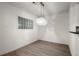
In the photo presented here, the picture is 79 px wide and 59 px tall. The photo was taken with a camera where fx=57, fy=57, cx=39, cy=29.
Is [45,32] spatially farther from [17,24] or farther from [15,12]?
[15,12]

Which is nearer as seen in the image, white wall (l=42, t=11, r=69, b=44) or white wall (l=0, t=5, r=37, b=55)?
→ white wall (l=42, t=11, r=69, b=44)

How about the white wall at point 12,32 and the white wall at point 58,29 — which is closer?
the white wall at point 58,29

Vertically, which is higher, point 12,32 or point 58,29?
point 58,29

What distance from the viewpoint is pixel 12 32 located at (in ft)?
7.12

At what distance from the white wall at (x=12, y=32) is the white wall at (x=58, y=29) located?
49 centimetres

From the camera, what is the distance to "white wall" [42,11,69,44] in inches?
62.3

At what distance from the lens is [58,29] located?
5.49 feet

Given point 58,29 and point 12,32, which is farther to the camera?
point 12,32

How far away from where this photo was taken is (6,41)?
6.79 ft

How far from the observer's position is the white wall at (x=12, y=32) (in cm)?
192

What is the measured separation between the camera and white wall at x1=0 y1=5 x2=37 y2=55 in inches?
75.6

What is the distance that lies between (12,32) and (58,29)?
167 cm

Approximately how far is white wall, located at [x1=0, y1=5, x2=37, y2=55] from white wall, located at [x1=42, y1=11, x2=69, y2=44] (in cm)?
49

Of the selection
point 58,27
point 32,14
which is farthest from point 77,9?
point 32,14
